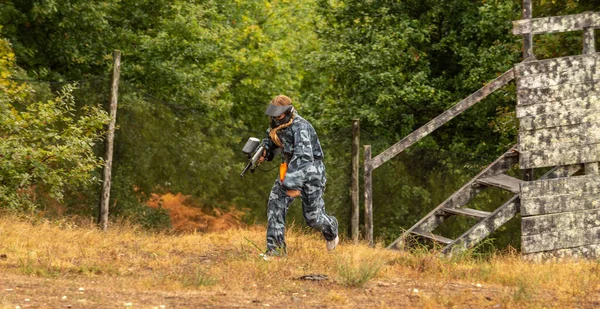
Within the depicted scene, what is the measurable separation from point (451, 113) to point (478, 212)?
1263 mm

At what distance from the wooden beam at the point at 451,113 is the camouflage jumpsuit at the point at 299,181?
1713 millimetres

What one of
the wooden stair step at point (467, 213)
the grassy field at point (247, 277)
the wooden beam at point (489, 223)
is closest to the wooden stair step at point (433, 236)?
the wooden beam at point (489, 223)

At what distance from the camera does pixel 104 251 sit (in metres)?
10.5

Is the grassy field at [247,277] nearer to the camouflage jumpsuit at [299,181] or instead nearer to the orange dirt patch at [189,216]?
the camouflage jumpsuit at [299,181]

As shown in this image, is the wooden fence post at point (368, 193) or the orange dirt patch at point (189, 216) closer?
the wooden fence post at point (368, 193)

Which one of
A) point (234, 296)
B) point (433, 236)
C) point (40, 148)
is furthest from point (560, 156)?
point (40, 148)

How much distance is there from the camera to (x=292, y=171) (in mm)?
10133

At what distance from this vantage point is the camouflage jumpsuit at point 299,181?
10.1m

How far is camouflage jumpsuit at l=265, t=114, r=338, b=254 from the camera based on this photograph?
10117mm

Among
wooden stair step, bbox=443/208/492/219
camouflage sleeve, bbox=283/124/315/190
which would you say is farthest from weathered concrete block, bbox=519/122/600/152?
camouflage sleeve, bbox=283/124/315/190

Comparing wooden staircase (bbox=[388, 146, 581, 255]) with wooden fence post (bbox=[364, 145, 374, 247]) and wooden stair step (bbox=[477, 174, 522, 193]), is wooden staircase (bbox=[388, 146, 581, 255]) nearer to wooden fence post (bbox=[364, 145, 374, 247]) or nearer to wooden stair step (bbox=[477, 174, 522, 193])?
wooden stair step (bbox=[477, 174, 522, 193])

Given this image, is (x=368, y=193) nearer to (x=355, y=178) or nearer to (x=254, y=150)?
(x=355, y=178)

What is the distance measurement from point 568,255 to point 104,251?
5.33 meters

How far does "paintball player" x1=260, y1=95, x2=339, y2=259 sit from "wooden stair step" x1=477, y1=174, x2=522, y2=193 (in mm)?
2266
